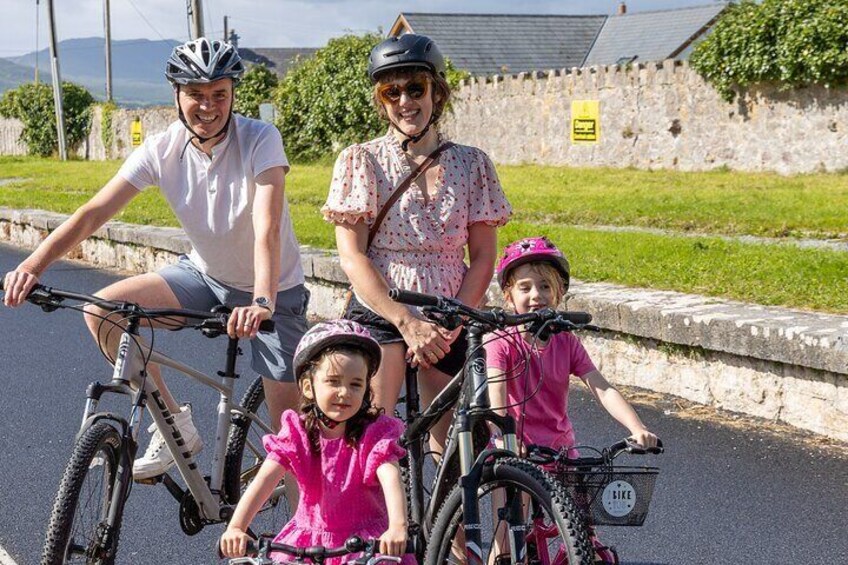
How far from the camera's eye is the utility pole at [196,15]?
20031 mm

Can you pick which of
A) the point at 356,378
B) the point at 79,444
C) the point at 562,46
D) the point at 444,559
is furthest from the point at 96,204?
the point at 562,46

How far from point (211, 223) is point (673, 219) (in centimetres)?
935

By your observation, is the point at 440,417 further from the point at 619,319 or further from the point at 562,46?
the point at 562,46

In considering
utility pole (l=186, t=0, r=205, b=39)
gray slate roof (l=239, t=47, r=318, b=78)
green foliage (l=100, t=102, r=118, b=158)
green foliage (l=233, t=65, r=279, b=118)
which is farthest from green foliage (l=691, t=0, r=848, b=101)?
gray slate roof (l=239, t=47, r=318, b=78)

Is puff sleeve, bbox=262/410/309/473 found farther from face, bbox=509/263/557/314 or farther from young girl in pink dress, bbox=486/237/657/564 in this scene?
face, bbox=509/263/557/314

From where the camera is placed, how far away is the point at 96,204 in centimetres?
443

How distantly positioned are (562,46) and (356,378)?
54.5 m

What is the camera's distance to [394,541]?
341cm

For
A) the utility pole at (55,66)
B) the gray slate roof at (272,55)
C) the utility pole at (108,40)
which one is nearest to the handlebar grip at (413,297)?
the utility pole at (55,66)

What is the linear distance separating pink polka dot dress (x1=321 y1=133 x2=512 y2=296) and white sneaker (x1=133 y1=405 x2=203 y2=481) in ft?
3.13

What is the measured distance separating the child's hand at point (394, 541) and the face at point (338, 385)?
402mm

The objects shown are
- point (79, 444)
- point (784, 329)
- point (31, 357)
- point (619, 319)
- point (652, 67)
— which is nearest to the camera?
point (79, 444)

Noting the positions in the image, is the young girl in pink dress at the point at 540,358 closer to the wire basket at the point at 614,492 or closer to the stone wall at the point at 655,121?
the wire basket at the point at 614,492

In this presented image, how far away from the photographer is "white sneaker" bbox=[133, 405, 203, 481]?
4488 millimetres
